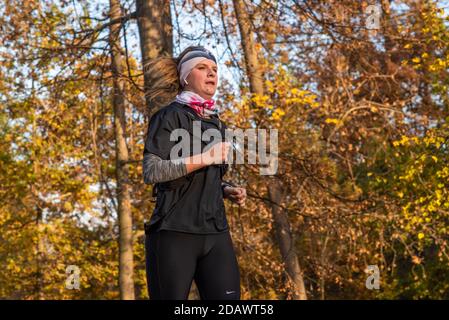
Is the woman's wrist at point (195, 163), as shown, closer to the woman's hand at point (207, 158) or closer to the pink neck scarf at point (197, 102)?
the woman's hand at point (207, 158)

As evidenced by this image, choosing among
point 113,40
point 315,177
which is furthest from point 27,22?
point 315,177

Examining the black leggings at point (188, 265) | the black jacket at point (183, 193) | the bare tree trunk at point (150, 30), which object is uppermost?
the bare tree trunk at point (150, 30)

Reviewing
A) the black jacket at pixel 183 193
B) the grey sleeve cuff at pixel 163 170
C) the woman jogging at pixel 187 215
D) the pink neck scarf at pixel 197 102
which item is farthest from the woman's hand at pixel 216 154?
the pink neck scarf at pixel 197 102

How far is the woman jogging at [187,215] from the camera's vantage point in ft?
11.0

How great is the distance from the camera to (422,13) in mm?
11398

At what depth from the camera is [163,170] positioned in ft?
11.0

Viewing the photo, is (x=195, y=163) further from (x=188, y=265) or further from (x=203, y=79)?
(x=203, y=79)

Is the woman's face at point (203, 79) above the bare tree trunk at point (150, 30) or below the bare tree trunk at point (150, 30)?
below

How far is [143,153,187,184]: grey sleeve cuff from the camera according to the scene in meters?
3.34

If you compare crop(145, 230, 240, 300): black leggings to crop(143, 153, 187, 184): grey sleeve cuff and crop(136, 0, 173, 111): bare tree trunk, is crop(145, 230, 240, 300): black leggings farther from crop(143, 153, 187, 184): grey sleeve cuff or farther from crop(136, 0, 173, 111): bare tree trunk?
crop(136, 0, 173, 111): bare tree trunk

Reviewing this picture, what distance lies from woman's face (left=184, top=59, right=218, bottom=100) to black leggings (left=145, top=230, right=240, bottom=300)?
2.34 ft

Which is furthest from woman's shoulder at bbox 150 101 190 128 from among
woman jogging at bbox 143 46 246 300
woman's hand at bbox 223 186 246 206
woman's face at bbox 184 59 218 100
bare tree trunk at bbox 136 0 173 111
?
bare tree trunk at bbox 136 0 173 111
